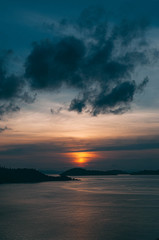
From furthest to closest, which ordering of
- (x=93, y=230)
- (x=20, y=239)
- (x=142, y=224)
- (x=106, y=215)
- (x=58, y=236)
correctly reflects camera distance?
1. (x=106, y=215)
2. (x=142, y=224)
3. (x=93, y=230)
4. (x=58, y=236)
5. (x=20, y=239)

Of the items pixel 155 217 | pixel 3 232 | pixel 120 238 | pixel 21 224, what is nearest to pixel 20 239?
pixel 3 232

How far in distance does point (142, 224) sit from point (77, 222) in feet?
45.5

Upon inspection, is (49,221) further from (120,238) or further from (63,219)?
(120,238)

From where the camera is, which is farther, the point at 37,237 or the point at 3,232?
the point at 3,232

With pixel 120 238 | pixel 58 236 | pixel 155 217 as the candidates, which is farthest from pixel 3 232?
pixel 155 217

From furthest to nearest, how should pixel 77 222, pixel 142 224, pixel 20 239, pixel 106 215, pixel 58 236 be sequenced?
pixel 106 215
pixel 77 222
pixel 142 224
pixel 58 236
pixel 20 239

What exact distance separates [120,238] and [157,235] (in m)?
6.98

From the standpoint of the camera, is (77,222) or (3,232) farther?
(77,222)

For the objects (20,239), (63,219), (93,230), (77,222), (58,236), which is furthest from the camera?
(63,219)

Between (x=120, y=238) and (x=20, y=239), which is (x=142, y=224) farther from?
(x=20, y=239)

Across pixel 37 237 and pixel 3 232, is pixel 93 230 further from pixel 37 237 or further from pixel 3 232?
pixel 3 232

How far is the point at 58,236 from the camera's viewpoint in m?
43.6

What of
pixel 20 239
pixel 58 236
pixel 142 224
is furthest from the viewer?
pixel 142 224

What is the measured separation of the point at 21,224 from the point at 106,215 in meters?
21.9
